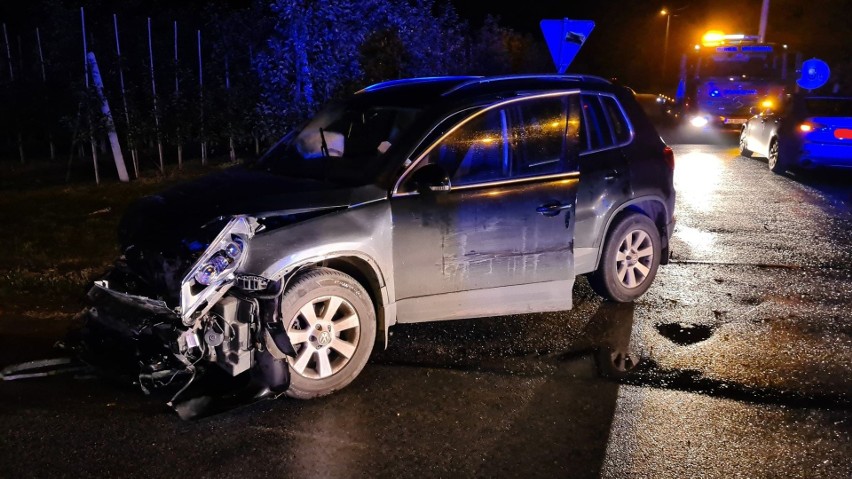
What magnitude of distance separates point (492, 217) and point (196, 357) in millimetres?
2091

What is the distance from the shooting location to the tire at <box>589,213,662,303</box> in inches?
240

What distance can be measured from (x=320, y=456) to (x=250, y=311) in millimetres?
900

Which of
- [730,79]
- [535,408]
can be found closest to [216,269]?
[535,408]

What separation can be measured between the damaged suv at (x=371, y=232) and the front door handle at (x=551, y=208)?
0.01 metres

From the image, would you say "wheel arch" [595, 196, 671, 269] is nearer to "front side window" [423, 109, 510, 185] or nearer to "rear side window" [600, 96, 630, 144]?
"rear side window" [600, 96, 630, 144]

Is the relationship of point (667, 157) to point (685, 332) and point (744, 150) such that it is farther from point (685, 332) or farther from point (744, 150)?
point (744, 150)

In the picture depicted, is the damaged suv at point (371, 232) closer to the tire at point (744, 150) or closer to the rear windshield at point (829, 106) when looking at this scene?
the rear windshield at point (829, 106)

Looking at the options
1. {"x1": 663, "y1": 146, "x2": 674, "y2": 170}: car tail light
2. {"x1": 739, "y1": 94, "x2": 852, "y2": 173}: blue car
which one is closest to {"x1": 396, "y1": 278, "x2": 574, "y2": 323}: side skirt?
{"x1": 663, "y1": 146, "x2": 674, "y2": 170}: car tail light

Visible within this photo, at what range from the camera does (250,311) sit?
163 inches

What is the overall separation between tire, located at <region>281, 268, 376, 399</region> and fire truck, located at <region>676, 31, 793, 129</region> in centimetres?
1921

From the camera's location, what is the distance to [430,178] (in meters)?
4.73

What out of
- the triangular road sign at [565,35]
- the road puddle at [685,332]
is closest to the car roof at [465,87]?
the road puddle at [685,332]

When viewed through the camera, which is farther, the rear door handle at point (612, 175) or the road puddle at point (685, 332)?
the rear door handle at point (612, 175)

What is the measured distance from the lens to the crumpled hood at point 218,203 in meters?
4.35
